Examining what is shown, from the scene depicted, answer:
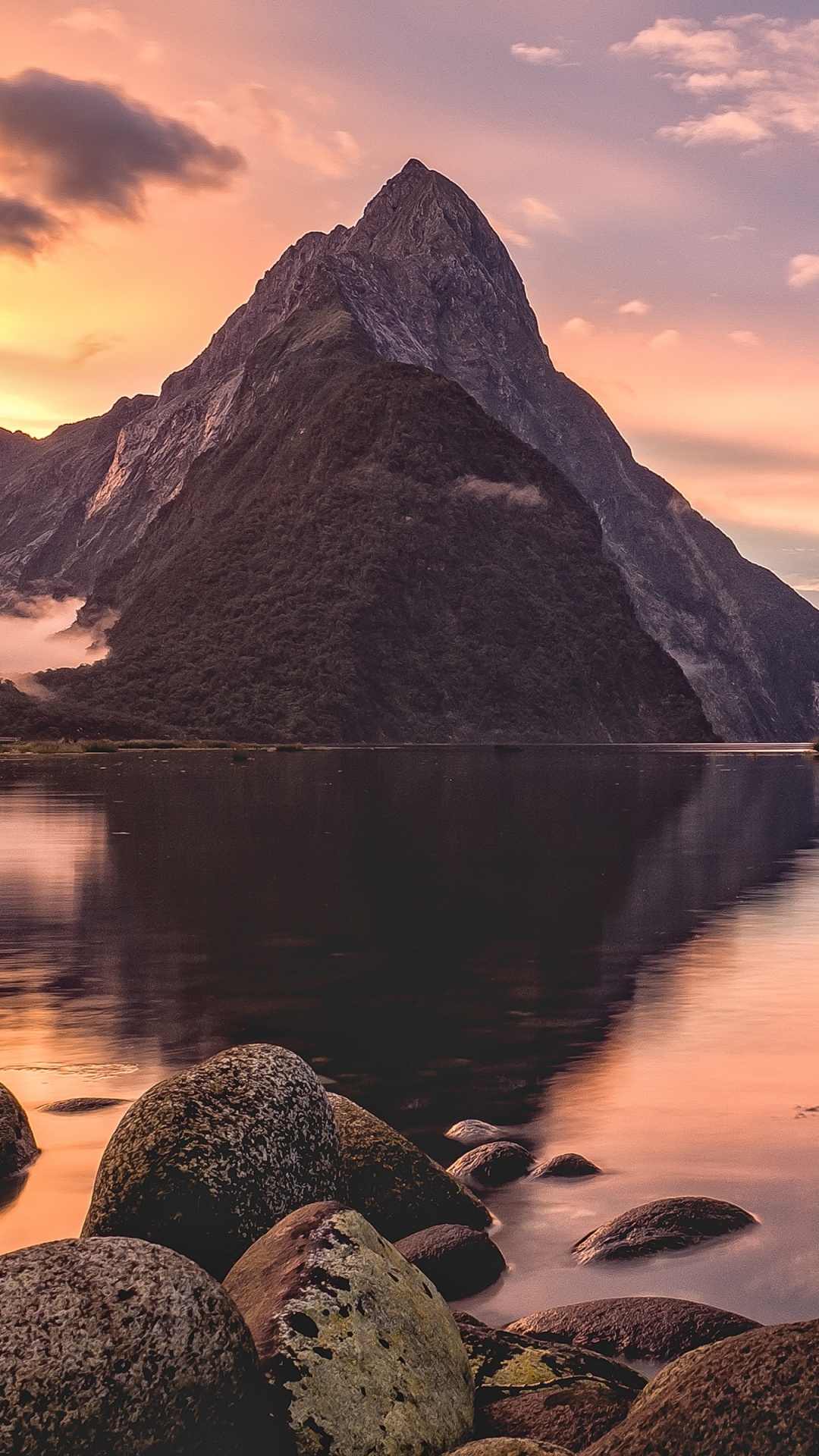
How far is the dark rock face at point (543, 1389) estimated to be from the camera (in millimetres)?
7684

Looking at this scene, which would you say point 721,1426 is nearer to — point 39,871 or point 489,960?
point 489,960

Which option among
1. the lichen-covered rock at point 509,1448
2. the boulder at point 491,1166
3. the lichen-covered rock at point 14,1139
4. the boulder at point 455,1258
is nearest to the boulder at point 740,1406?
the lichen-covered rock at point 509,1448

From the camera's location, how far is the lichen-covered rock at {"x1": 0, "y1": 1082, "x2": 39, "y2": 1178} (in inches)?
527

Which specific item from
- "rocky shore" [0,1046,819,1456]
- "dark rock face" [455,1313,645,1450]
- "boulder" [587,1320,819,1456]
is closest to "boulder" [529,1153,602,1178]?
"rocky shore" [0,1046,819,1456]

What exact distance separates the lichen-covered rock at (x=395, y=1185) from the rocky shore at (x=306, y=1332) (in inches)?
Result: 1.1

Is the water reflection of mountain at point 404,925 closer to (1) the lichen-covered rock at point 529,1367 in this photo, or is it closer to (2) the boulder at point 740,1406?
(1) the lichen-covered rock at point 529,1367

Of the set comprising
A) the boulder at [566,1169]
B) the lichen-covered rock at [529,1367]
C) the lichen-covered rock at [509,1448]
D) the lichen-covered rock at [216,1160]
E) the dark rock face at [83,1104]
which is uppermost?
the lichen-covered rock at [216,1160]

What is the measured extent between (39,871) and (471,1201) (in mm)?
30130

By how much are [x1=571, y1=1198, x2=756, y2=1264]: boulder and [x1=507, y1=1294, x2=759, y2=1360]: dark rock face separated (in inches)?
59.2

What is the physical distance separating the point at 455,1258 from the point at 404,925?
63.6 ft

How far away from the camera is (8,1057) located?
18000 mm

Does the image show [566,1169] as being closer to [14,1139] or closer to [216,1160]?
[216,1160]

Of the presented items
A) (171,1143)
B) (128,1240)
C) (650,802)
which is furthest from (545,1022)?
(650,802)

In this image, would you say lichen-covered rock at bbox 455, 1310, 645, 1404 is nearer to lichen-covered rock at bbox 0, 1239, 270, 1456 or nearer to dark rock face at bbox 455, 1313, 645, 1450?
dark rock face at bbox 455, 1313, 645, 1450
